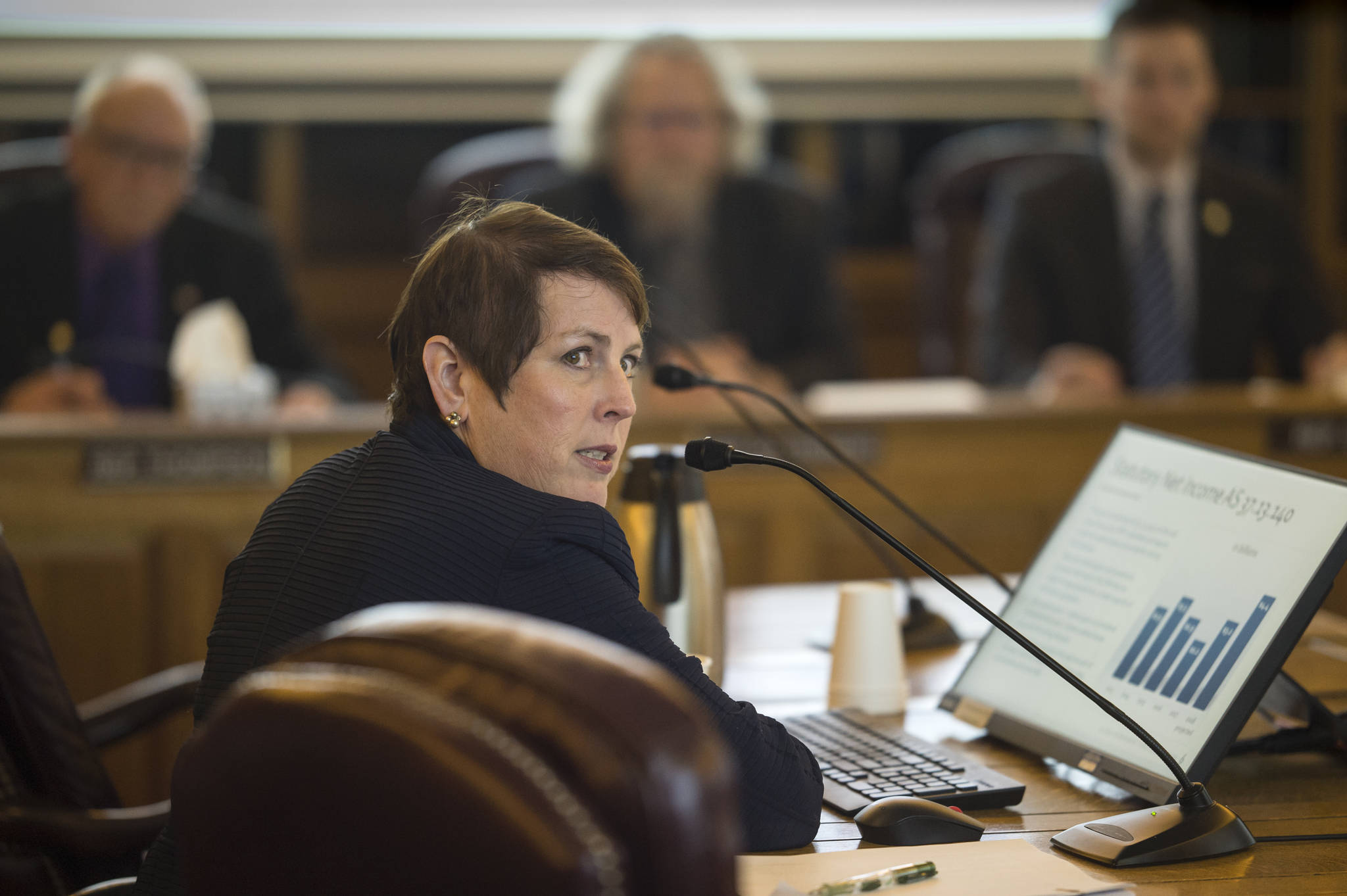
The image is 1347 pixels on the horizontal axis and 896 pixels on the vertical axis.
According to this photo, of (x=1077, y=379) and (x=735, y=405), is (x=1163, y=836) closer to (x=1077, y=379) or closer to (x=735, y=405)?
(x=735, y=405)

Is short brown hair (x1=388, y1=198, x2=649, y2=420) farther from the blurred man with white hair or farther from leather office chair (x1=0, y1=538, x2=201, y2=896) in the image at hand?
the blurred man with white hair

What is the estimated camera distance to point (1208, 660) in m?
1.15

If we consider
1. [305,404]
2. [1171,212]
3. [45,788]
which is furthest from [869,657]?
[1171,212]

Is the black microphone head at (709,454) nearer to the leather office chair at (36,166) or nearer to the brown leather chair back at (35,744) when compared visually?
the brown leather chair back at (35,744)

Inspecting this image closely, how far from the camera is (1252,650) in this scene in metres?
1.12

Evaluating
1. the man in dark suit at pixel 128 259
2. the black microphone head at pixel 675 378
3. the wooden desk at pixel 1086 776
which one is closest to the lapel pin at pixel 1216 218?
the wooden desk at pixel 1086 776

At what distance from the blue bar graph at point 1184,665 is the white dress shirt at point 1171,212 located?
8.11 feet

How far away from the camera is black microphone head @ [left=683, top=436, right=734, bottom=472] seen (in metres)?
1.12

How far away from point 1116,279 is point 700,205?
1032 mm

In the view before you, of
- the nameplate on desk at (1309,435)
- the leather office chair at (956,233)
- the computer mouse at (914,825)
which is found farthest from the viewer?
the leather office chair at (956,233)

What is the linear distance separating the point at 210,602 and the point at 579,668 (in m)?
1.99

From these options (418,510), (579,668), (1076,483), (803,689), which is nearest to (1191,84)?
(1076,483)

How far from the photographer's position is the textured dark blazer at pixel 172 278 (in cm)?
316

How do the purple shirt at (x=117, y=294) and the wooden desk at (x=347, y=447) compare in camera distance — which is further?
the purple shirt at (x=117, y=294)
